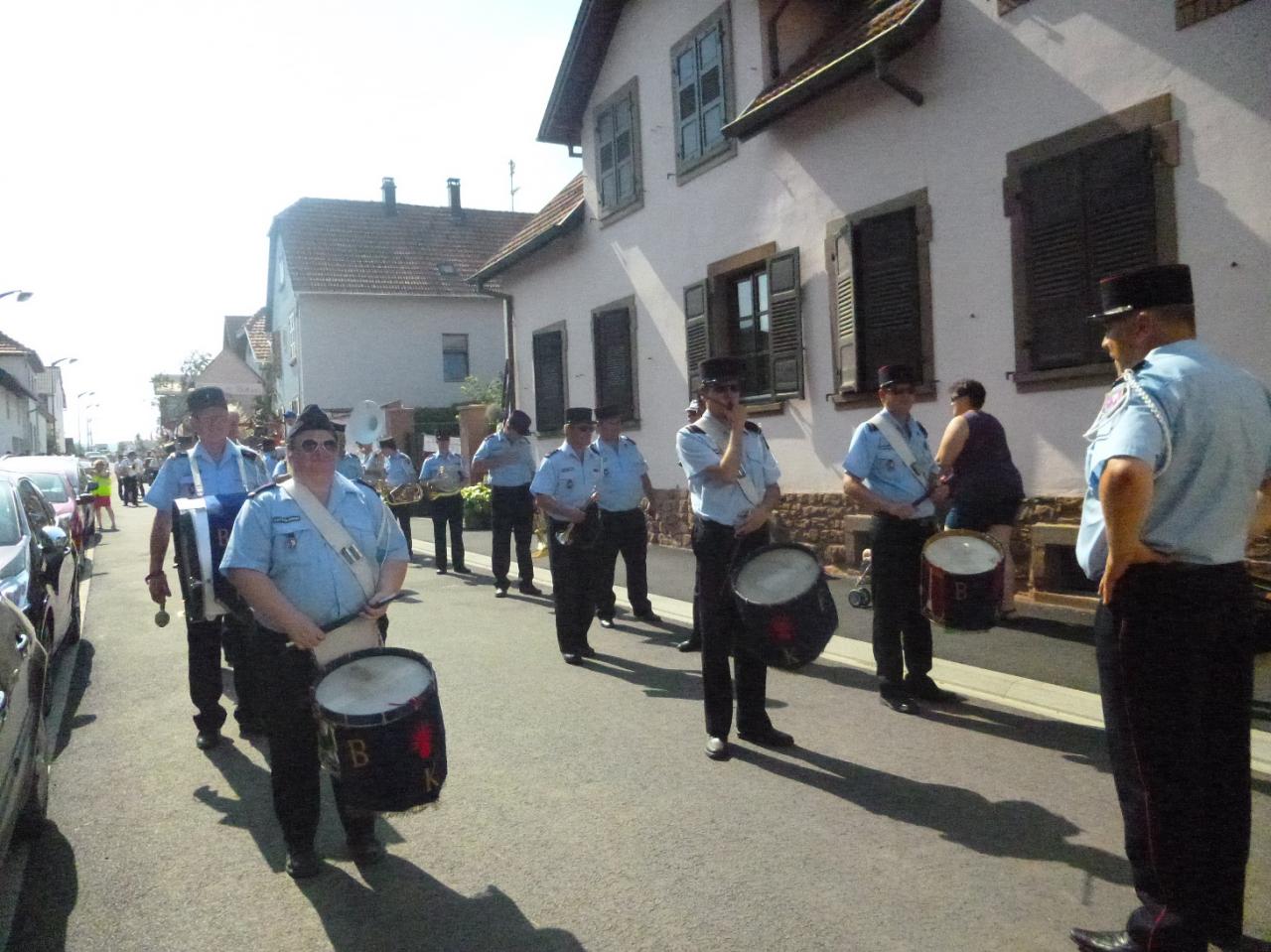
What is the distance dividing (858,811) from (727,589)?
124 centimetres

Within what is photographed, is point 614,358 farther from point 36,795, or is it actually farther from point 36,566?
point 36,795

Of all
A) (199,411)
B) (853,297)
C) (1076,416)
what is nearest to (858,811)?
(199,411)

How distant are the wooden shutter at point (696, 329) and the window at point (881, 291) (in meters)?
2.56

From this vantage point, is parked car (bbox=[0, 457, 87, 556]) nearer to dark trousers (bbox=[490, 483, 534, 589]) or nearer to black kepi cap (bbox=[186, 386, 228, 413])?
dark trousers (bbox=[490, 483, 534, 589])

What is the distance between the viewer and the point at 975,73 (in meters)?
9.53

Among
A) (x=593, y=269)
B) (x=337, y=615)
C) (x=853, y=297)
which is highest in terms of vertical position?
(x=593, y=269)

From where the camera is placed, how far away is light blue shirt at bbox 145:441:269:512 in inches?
225

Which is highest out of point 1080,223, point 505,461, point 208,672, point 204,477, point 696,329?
point 1080,223

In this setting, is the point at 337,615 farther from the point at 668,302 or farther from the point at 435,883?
the point at 668,302

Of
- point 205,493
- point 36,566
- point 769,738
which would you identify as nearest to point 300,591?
point 205,493

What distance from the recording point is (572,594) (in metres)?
7.83

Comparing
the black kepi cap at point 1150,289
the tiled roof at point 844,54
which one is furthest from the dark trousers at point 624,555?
the black kepi cap at point 1150,289

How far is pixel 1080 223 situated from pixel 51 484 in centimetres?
1377

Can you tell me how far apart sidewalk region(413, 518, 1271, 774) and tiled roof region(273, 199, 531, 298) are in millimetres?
26204
